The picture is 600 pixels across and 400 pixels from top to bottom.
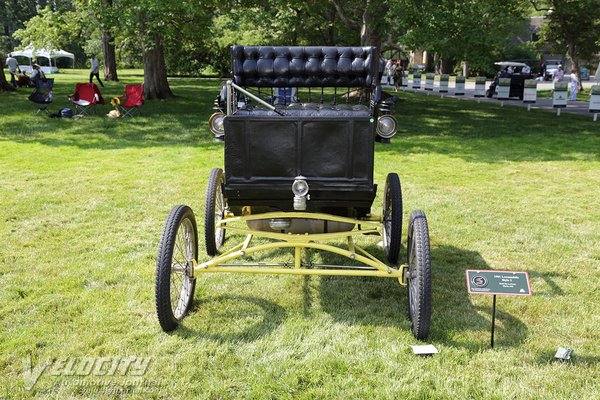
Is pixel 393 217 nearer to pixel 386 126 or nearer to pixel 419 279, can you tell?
pixel 386 126

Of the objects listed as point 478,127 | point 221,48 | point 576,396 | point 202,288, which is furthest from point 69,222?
point 221,48

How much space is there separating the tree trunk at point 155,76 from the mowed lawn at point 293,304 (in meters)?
10.7

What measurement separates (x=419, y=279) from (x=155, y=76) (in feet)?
61.1

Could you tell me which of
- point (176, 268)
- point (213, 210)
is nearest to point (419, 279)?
point (176, 268)

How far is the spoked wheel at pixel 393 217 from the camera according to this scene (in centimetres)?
523

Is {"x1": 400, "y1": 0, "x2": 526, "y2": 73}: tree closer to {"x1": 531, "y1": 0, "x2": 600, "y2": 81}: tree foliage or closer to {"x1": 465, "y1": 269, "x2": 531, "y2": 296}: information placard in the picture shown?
{"x1": 465, "y1": 269, "x2": 531, "y2": 296}: information placard

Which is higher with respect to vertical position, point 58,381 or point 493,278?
point 493,278

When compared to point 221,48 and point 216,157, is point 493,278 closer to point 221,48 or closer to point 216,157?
point 216,157

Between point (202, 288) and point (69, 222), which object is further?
point (69, 222)

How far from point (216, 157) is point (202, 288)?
626 cm

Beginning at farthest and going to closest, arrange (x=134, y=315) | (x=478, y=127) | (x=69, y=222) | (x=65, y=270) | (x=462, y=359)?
(x=478, y=127), (x=69, y=222), (x=65, y=270), (x=134, y=315), (x=462, y=359)

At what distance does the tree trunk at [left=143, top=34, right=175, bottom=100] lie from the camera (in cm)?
1955

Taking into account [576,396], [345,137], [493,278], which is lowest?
[576,396]

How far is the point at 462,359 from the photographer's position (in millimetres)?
3803
